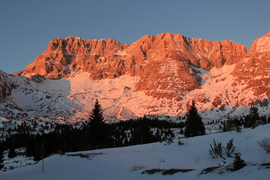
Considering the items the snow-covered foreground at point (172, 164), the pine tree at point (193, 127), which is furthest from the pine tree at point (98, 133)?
the snow-covered foreground at point (172, 164)

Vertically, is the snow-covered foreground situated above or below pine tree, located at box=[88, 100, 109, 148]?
below

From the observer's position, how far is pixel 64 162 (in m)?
15.3

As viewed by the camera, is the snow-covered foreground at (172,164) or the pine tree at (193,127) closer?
the snow-covered foreground at (172,164)

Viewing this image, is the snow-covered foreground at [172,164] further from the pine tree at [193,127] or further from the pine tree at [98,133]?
the pine tree at [193,127]

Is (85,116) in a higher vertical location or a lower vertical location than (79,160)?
higher

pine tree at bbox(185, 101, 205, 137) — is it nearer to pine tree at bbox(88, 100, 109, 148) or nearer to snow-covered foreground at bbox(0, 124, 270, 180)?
pine tree at bbox(88, 100, 109, 148)

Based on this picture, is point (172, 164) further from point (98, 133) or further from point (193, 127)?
point (193, 127)

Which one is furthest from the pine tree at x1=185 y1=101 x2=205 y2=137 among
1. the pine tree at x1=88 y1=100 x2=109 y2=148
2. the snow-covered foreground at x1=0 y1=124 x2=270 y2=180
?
the snow-covered foreground at x1=0 y1=124 x2=270 y2=180

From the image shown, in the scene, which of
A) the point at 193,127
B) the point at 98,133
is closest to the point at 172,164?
the point at 98,133

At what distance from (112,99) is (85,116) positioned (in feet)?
109

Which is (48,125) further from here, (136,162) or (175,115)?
(136,162)

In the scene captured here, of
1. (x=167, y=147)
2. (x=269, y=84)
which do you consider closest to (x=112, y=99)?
(x=269, y=84)

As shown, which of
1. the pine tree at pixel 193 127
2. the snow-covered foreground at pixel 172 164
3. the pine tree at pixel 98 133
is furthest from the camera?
the pine tree at pixel 193 127

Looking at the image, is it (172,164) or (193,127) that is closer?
(172,164)
